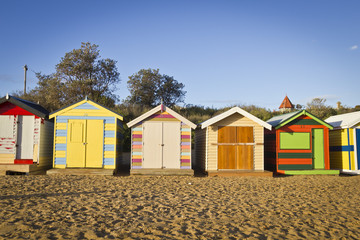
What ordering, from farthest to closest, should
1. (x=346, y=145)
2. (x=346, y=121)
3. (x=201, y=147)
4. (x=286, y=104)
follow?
(x=286, y=104) < (x=201, y=147) < (x=346, y=121) < (x=346, y=145)

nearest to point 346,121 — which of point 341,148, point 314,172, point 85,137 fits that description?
point 341,148

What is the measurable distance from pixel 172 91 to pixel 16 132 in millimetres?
18242

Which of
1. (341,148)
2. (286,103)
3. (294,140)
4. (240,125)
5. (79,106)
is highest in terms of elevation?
(286,103)

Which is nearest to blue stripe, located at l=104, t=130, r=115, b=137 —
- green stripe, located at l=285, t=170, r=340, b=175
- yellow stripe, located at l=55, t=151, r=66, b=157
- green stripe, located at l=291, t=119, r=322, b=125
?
yellow stripe, located at l=55, t=151, r=66, b=157

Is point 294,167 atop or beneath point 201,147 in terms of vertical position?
beneath

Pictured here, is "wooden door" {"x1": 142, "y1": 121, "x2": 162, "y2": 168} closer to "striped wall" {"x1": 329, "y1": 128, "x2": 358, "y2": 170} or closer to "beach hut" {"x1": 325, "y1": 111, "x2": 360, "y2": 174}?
"beach hut" {"x1": 325, "y1": 111, "x2": 360, "y2": 174}

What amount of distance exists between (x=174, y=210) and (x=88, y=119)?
7.45m

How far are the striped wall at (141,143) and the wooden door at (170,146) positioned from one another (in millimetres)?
178

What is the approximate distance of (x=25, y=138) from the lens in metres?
Result: 12.5

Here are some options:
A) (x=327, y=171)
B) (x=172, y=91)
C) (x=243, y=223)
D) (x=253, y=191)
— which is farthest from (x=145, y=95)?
(x=243, y=223)

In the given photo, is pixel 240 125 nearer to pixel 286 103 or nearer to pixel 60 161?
pixel 60 161

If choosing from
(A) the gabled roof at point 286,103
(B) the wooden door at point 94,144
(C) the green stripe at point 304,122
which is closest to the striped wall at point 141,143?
(B) the wooden door at point 94,144

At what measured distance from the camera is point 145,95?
1104 inches

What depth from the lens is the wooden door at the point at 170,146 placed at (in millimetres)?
12742
